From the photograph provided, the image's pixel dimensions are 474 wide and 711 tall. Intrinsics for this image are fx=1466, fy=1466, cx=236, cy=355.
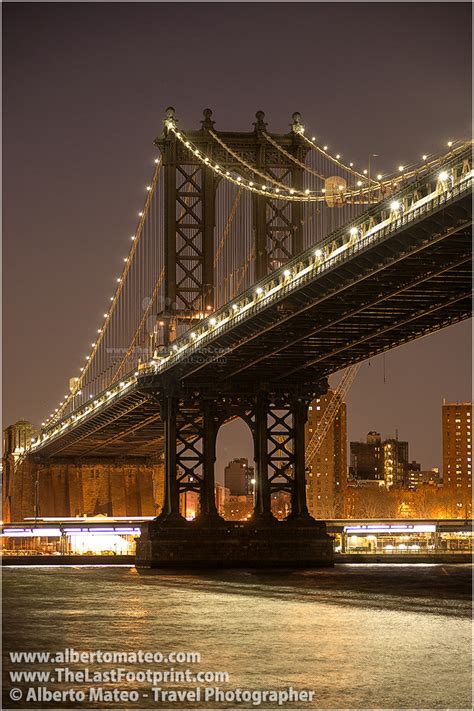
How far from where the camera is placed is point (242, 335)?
64.1 m

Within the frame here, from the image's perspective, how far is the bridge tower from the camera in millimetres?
74938

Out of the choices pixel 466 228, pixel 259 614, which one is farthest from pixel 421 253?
pixel 259 614

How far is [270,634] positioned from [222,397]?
4621cm

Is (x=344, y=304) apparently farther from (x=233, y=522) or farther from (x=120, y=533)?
(x=120, y=533)

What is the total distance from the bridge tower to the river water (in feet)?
55.5

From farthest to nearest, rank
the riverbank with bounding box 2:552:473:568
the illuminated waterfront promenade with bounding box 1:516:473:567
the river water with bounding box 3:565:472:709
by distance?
1. the illuminated waterfront promenade with bounding box 1:516:473:567
2. the riverbank with bounding box 2:552:473:568
3. the river water with bounding box 3:565:472:709

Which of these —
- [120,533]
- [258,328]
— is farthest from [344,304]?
[120,533]

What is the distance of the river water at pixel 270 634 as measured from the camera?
22.1 meters

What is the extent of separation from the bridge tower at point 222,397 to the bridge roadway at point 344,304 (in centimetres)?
146

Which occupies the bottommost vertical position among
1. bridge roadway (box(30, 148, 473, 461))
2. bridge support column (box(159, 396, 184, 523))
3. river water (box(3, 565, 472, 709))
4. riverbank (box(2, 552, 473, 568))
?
riverbank (box(2, 552, 473, 568))

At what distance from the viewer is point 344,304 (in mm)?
55000

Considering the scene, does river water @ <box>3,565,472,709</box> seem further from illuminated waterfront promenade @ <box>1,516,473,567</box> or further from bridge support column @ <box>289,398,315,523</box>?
illuminated waterfront promenade @ <box>1,516,473,567</box>

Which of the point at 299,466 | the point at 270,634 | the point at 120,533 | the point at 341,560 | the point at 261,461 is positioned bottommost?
the point at 341,560

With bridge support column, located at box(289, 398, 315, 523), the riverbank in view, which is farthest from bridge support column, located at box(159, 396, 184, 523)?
the riverbank
